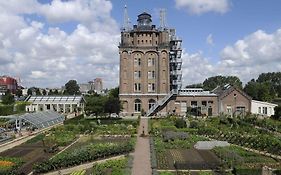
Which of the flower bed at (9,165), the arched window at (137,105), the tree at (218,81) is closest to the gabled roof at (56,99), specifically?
the arched window at (137,105)

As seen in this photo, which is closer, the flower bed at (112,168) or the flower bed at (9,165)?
the flower bed at (9,165)

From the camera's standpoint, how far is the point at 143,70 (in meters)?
68.8

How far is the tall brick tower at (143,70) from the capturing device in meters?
68.2

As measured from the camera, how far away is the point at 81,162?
2592cm

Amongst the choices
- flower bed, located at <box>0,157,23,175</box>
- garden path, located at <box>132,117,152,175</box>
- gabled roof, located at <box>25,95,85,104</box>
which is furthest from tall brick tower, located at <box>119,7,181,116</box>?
flower bed, located at <box>0,157,23,175</box>

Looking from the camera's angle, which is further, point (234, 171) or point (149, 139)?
point (149, 139)

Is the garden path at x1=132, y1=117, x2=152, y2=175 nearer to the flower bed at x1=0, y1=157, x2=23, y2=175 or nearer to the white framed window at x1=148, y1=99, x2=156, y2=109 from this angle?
the flower bed at x1=0, y1=157, x2=23, y2=175

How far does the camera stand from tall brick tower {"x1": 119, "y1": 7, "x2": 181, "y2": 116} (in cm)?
6825

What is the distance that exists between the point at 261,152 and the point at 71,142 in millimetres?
19618

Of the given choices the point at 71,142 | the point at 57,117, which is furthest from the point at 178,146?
the point at 57,117

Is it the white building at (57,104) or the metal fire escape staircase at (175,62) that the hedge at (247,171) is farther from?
the white building at (57,104)

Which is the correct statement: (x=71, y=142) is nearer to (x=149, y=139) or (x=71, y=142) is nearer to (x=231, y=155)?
(x=149, y=139)

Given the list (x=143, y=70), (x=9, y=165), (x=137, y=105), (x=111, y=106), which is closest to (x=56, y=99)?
(x=137, y=105)

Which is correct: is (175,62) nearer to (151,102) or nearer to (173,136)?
(151,102)
